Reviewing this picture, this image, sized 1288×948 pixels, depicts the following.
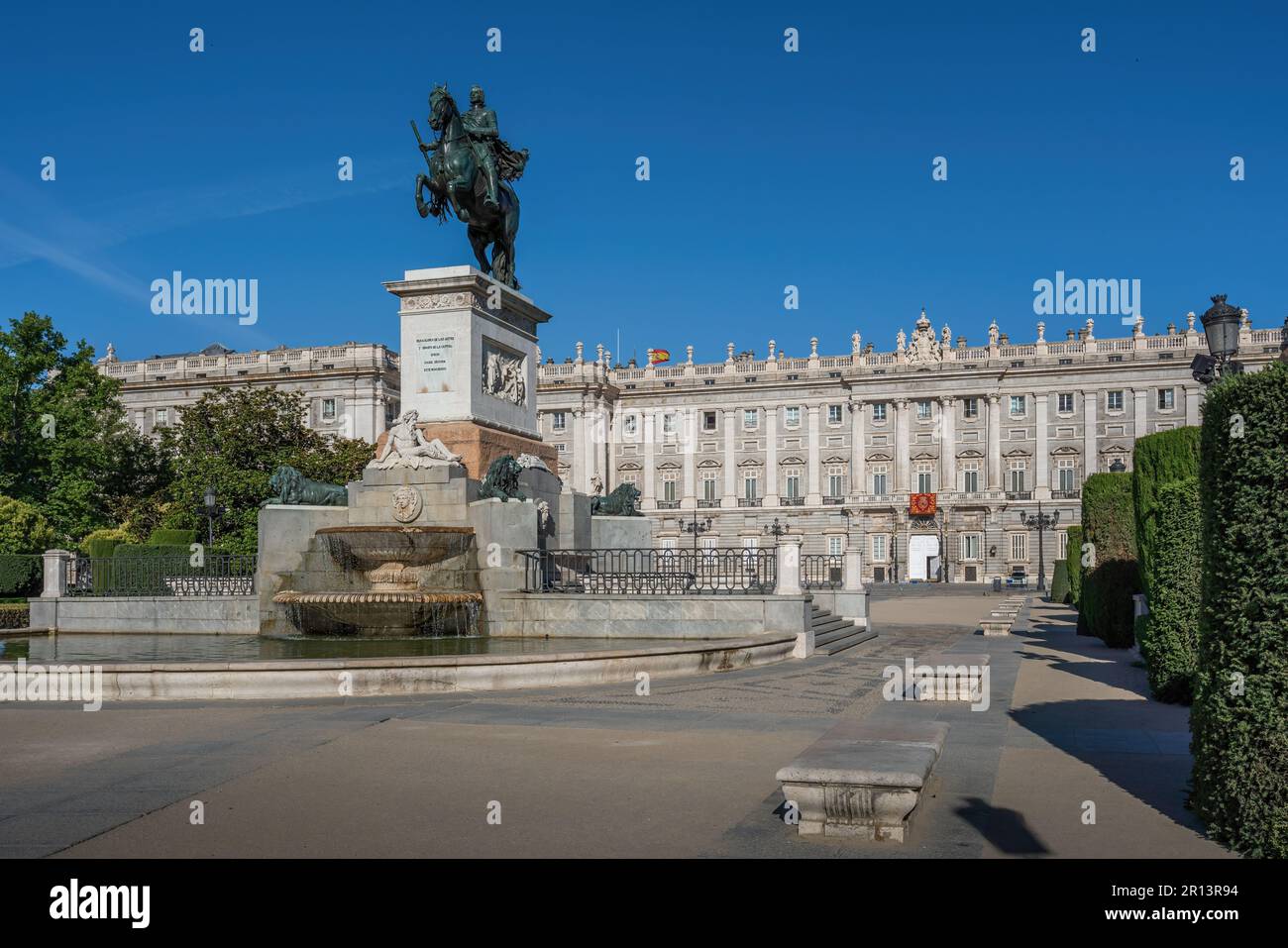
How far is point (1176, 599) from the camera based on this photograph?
1270cm

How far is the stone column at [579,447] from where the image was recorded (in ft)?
348

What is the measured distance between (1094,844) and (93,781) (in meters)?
6.74

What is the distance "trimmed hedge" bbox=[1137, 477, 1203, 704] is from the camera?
41.2 ft

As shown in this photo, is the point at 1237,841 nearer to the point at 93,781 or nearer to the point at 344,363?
the point at 93,781

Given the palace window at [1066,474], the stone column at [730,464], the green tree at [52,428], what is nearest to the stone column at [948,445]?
the palace window at [1066,474]

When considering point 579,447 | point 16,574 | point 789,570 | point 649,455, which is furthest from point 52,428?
point 649,455

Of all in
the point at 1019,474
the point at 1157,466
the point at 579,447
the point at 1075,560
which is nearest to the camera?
the point at 1157,466

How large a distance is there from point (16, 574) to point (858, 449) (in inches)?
3169

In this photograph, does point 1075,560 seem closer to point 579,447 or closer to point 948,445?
point 948,445

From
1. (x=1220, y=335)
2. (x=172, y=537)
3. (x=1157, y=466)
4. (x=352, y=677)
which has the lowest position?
(x=352, y=677)

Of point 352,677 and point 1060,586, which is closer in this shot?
point 352,677

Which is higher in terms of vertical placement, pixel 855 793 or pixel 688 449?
pixel 688 449

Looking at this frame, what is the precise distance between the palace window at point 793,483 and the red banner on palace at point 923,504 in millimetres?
11272
